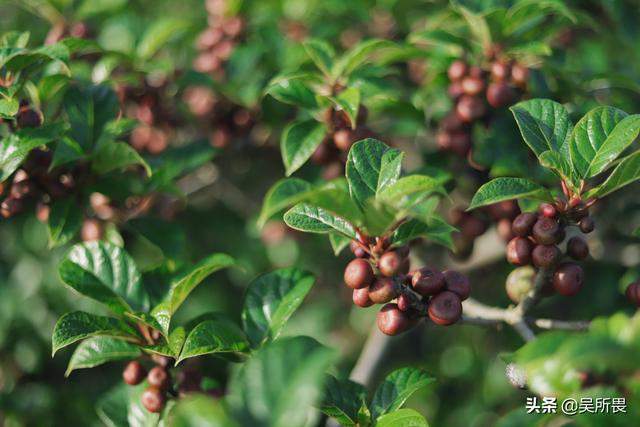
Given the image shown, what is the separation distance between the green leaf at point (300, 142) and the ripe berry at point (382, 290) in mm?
473

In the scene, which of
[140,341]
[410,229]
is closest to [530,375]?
[410,229]

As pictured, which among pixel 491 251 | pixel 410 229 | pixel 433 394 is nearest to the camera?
pixel 410 229

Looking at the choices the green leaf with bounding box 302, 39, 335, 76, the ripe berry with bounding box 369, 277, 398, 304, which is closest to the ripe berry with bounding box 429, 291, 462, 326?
the ripe berry with bounding box 369, 277, 398, 304

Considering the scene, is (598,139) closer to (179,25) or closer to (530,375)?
(530,375)

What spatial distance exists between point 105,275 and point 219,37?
1342 mm

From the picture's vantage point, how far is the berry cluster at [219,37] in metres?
2.60

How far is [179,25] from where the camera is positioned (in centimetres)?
229

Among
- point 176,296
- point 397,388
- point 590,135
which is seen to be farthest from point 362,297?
point 590,135

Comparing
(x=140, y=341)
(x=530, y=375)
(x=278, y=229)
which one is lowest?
(x=278, y=229)

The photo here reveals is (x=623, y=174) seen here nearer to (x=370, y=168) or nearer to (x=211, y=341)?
(x=370, y=168)

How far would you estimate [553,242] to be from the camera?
1.51 metres

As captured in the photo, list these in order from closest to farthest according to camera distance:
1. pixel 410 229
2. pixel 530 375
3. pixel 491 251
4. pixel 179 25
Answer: pixel 530 375
pixel 410 229
pixel 179 25
pixel 491 251

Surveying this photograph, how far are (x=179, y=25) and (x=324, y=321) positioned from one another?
190 centimetres

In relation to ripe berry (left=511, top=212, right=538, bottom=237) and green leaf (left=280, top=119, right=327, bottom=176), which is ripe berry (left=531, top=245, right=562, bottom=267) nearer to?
ripe berry (left=511, top=212, right=538, bottom=237)
